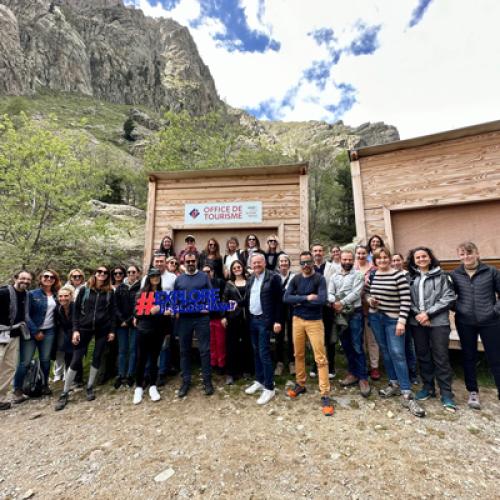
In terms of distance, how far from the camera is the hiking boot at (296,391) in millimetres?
3932

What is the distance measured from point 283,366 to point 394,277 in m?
2.61

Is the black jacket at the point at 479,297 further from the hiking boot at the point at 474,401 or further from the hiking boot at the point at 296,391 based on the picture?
the hiking boot at the point at 296,391

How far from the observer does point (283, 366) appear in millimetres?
4891

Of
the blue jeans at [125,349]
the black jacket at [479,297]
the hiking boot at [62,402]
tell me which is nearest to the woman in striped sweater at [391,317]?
the black jacket at [479,297]

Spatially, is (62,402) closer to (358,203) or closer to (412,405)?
(412,405)

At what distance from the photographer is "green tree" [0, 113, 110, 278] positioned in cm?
755

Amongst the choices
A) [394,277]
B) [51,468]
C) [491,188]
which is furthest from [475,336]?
[51,468]

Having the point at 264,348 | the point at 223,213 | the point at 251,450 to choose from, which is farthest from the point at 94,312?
the point at 223,213

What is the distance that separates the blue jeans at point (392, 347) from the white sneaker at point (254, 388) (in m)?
2.03

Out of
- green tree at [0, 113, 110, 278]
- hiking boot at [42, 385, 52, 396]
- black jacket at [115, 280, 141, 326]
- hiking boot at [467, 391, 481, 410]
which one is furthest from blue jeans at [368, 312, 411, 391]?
green tree at [0, 113, 110, 278]

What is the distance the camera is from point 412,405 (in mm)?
3469

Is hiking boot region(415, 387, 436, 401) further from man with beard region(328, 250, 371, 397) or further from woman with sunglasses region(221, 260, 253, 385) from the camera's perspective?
woman with sunglasses region(221, 260, 253, 385)

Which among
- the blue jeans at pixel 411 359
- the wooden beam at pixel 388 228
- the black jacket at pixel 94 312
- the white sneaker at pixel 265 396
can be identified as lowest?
the white sneaker at pixel 265 396

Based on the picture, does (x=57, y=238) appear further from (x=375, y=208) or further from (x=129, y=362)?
(x=375, y=208)
